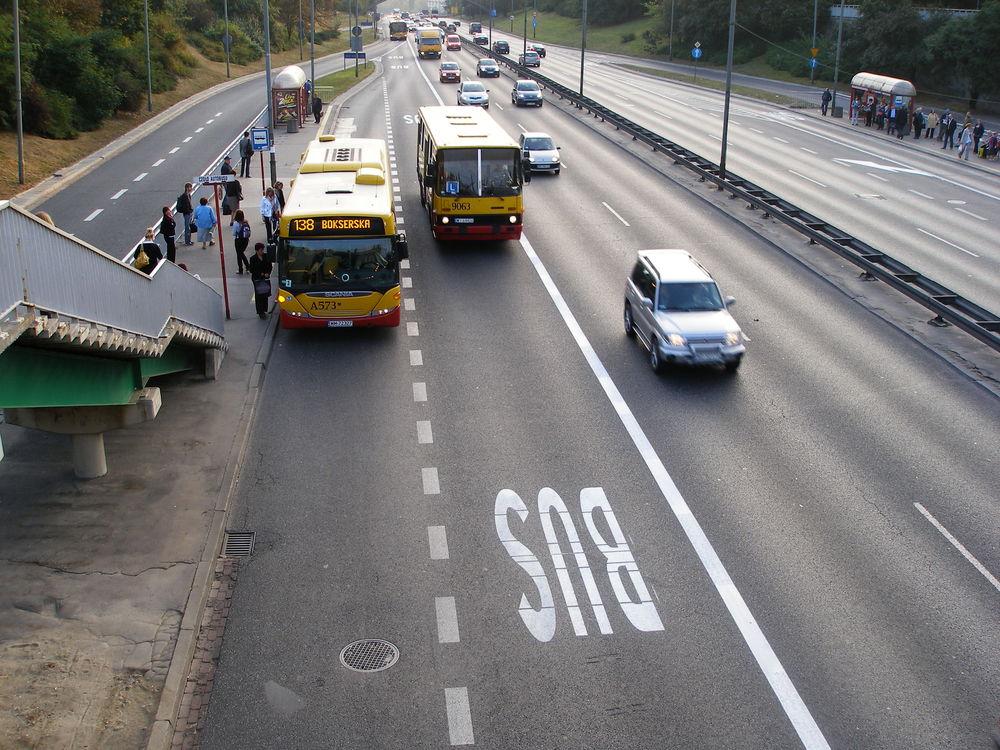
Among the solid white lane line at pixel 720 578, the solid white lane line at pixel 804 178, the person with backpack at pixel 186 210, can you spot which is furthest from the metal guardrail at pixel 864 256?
the person with backpack at pixel 186 210

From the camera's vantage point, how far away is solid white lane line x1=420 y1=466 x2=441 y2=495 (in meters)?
14.4

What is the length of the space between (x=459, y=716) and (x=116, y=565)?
509 cm

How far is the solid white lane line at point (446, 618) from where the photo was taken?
11070 millimetres

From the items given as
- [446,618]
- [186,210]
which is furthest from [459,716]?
[186,210]

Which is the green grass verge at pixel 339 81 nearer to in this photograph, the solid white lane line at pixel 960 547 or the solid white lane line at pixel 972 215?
the solid white lane line at pixel 972 215

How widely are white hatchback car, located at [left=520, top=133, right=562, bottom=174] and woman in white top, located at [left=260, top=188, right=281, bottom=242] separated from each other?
13.0m

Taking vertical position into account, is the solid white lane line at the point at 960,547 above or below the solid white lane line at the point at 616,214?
Answer: below

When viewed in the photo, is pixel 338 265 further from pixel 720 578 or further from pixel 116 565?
pixel 720 578

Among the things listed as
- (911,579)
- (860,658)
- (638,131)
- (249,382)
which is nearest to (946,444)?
(911,579)

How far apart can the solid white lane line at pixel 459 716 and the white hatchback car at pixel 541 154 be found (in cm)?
2954

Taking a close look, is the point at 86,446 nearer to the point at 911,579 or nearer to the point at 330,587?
the point at 330,587

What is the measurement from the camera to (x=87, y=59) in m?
50.7

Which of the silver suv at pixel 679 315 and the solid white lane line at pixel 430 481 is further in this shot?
the silver suv at pixel 679 315

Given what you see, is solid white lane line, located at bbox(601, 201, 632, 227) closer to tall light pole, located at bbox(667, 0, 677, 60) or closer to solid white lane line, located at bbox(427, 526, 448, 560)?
solid white lane line, located at bbox(427, 526, 448, 560)
